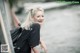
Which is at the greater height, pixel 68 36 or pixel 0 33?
pixel 0 33

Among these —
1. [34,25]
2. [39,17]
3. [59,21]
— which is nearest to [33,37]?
[34,25]

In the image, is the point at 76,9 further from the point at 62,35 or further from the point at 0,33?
the point at 0,33

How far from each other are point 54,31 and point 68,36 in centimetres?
19

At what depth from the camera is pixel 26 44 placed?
2.15 meters

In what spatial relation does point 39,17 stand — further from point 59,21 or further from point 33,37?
point 59,21

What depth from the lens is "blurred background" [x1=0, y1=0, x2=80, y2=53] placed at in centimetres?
324

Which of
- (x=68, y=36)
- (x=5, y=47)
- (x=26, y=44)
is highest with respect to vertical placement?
(x=5, y=47)

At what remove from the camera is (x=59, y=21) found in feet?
11.9

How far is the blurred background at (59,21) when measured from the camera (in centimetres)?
324

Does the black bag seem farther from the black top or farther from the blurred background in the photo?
the blurred background

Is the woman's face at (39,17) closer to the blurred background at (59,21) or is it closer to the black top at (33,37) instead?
the black top at (33,37)

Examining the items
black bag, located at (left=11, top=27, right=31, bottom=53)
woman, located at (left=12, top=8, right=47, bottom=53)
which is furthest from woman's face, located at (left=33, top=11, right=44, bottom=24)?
black bag, located at (left=11, top=27, right=31, bottom=53)

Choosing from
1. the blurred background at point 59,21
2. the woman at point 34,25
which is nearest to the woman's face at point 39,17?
the woman at point 34,25

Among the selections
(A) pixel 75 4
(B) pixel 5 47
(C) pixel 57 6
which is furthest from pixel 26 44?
(C) pixel 57 6
